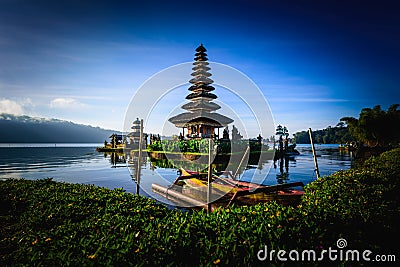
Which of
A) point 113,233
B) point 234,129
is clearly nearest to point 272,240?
point 113,233

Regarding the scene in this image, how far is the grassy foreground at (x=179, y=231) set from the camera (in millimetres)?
2150

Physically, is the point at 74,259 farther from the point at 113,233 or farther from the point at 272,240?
the point at 272,240

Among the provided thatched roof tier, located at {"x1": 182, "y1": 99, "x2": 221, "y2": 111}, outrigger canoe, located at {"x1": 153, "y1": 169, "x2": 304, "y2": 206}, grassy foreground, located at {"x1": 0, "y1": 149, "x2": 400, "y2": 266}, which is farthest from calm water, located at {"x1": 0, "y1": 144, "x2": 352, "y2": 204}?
thatched roof tier, located at {"x1": 182, "y1": 99, "x2": 221, "y2": 111}

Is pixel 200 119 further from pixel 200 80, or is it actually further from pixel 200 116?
pixel 200 80

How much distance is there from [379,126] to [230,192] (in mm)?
44123

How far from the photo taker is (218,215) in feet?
10.3

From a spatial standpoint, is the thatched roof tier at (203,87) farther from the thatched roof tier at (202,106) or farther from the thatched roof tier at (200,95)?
the thatched roof tier at (202,106)

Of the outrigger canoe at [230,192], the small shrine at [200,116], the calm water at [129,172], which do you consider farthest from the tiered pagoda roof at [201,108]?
the outrigger canoe at [230,192]

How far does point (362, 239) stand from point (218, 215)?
179cm

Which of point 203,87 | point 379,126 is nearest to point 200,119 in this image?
point 203,87

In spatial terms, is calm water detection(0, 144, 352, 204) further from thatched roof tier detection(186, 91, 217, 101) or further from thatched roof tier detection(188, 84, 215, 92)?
thatched roof tier detection(188, 84, 215, 92)

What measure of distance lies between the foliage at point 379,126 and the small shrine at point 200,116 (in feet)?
89.1

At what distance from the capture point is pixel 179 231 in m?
2.61

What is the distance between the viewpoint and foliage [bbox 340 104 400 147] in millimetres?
39562
